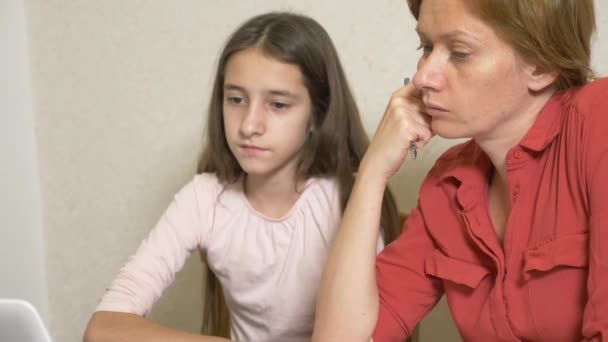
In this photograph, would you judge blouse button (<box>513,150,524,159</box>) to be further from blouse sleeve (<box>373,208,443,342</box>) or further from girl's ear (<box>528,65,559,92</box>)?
blouse sleeve (<box>373,208,443,342</box>)

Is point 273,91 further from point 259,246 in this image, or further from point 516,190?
point 516,190

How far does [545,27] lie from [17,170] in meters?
1.51

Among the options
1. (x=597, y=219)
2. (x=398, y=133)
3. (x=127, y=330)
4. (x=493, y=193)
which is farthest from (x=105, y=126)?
(x=597, y=219)

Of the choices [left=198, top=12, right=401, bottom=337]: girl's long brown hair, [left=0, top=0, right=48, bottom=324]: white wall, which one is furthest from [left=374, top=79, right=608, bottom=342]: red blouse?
[left=0, top=0, right=48, bottom=324]: white wall

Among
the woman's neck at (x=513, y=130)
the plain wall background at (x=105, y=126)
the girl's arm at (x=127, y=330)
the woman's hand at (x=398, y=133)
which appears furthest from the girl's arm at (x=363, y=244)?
the plain wall background at (x=105, y=126)

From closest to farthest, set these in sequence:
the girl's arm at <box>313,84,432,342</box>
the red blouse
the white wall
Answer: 1. the red blouse
2. the girl's arm at <box>313,84,432,342</box>
3. the white wall

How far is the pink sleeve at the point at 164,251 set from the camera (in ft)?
3.89

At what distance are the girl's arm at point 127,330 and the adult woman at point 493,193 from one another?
23cm

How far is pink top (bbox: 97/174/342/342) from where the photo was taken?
130 centimetres

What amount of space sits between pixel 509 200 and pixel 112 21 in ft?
3.86

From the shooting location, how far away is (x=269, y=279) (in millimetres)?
1317

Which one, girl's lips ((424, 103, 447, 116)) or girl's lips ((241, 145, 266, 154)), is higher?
girl's lips ((424, 103, 447, 116))

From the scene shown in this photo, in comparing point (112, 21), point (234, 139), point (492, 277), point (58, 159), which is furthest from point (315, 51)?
point (58, 159)

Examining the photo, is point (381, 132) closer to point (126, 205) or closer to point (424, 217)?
point (424, 217)
